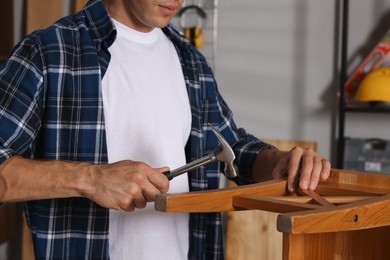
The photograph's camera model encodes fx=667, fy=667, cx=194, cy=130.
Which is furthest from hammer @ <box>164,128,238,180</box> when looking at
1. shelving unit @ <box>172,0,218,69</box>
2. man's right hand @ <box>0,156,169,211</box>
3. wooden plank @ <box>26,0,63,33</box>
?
wooden plank @ <box>26,0,63,33</box>

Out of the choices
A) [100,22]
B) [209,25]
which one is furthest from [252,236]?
[100,22]

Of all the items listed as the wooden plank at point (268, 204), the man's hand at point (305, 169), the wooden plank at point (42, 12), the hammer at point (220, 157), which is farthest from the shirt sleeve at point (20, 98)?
the wooden plank at point (42, 12)

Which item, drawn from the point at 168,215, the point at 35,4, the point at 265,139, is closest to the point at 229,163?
the point at 168,215

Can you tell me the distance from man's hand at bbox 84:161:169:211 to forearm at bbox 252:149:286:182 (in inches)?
17.6

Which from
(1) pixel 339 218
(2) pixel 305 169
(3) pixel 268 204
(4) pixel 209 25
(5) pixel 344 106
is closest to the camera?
(1) pixel 339 218

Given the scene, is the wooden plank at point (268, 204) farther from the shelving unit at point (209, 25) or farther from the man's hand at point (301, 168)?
the shelving unit at point (209, 25)

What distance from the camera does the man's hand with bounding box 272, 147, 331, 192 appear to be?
4.69 feet

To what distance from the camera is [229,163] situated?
1.39 meters

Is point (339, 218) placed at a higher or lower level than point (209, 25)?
lower

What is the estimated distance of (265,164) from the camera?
1670 mm

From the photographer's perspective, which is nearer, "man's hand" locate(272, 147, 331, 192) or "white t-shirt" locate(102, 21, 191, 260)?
"man's hand" locate(272, 147, 331, 192)

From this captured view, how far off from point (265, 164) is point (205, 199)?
46cm

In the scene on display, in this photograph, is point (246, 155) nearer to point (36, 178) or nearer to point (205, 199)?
point (205, 199)

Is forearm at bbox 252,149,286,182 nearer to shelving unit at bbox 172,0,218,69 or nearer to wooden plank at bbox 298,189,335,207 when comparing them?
wooden plank at bbox 298,189,335,207
